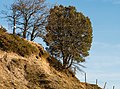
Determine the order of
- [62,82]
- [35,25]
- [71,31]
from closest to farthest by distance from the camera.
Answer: [62,82], [35,25], [71,31]

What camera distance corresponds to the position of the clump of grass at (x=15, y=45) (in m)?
49.8

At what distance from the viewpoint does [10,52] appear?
49688 millimetres

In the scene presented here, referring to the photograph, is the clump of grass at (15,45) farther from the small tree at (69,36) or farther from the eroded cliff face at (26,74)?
the small tree at (69,36)

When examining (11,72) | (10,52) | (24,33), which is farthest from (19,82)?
(24,33)

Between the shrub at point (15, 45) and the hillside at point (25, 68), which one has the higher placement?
the shrub at point (15, 45)

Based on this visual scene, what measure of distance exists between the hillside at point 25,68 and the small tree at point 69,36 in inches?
528

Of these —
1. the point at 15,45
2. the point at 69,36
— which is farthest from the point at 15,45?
the point at 69,36

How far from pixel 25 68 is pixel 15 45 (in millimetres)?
3715

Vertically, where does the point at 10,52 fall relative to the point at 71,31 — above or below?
below

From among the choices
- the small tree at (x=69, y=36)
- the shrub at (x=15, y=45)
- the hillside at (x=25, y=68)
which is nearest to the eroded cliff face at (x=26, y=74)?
the hillside at (x=25, y=68)

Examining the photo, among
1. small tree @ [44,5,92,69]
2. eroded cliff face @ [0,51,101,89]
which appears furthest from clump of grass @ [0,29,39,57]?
small tree @ [44,5,92,69]

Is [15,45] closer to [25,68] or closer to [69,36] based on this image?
[25,68]

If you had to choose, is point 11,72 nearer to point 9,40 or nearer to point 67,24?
point 9,40

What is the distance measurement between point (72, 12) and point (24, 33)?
1699 centimetres
